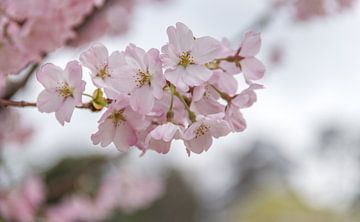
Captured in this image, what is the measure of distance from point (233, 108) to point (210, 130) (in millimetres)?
53

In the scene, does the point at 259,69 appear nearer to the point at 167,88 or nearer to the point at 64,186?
the point at 167,88

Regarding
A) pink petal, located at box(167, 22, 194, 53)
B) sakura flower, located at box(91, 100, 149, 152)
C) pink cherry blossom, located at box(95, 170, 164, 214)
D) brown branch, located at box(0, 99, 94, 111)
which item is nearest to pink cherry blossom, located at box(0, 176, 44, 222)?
pink cherry blossom, located at box(95, 170, 164, 214)

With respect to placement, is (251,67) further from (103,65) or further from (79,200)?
(79,200)

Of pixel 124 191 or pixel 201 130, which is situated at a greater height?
pixel 201 130

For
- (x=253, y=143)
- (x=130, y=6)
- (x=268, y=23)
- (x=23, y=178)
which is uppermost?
(x=268, y=23)

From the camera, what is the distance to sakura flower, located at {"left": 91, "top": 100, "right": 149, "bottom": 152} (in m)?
0.69

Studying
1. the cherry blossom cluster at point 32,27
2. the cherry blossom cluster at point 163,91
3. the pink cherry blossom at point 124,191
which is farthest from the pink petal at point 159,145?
the pink cherry blossom at point 124,191

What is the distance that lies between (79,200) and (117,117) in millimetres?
1702

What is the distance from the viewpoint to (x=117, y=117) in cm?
71

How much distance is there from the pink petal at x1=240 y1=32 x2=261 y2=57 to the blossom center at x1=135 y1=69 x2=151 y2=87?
0.15 metres

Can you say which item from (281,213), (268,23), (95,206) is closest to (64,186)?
(95,206)

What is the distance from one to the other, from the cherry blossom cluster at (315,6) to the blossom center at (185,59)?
1.11 meters

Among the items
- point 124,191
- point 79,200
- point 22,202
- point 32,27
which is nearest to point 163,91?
point 32,27

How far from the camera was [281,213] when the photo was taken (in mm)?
10023
